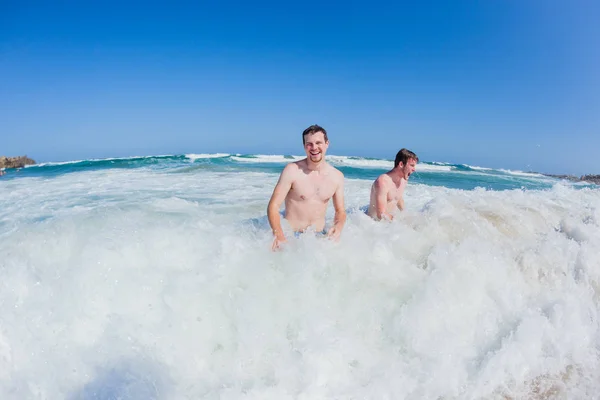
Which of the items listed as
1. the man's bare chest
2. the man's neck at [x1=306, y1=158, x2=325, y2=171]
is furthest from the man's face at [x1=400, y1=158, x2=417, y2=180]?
the man's neck at [x1=306, y1=158, x2=325, y2=171]

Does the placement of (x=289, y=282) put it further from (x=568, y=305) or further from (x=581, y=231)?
(x=581, y=231)

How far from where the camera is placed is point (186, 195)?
884cm

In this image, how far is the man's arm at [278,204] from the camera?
12.2 ft

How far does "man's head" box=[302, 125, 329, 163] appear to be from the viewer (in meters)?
4.06

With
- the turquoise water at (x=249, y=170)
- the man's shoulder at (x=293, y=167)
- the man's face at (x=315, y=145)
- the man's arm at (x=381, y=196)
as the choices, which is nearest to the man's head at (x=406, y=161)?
the man's arm at (x=381, y=196)

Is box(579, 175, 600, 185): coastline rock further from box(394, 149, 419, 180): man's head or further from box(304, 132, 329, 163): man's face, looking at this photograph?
box(304, 132, 329, 163): man's face

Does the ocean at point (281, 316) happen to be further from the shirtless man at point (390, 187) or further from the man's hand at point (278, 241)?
the shirtless man at point (390, 187)

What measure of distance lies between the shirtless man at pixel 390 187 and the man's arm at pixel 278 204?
1.61 m

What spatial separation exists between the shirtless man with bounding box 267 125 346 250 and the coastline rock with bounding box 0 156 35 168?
30.2 metres

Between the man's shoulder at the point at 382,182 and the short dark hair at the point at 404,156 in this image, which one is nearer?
the man's shoulder at the point at 382,182

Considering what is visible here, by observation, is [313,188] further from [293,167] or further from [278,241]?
[278,241]

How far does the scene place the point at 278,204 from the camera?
3.98m

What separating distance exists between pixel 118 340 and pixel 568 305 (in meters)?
4.18

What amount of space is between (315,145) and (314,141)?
45 millimetres
